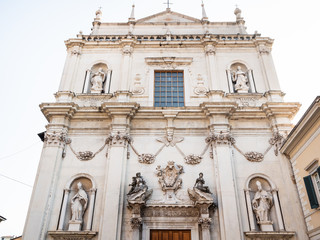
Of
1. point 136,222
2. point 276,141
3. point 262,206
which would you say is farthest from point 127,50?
point 262,206

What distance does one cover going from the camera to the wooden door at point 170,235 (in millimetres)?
10625

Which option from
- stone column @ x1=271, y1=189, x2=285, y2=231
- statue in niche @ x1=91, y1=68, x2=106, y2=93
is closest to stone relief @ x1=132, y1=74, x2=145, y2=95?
statue in niche @ x1=91, y1=68, x2=106, y2=93

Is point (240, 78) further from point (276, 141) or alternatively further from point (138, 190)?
point (138, 190)

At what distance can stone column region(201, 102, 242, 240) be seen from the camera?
410 inches

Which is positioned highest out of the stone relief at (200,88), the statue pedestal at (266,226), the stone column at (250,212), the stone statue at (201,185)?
the stone relief at (200,88)

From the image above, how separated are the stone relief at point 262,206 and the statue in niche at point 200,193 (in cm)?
164

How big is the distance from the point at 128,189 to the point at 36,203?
3601mm

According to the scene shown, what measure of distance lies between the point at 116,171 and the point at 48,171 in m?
2.84

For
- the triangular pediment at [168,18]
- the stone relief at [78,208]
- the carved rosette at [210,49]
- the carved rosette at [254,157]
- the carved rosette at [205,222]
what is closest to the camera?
the carved rosette at [205,222]

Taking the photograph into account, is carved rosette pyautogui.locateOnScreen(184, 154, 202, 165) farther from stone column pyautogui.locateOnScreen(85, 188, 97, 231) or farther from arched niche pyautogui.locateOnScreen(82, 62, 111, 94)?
arched niche pyautogui.locateOnScreen(82, 62, 111, 94)

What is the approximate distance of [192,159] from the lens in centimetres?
1216

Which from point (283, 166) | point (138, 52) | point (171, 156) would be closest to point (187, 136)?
point (171, 156)

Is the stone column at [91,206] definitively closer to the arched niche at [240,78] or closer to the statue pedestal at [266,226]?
the statue pedestal at [266,226]

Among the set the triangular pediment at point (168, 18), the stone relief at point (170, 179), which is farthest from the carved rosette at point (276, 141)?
the triangular pediment at point (168, 18)
